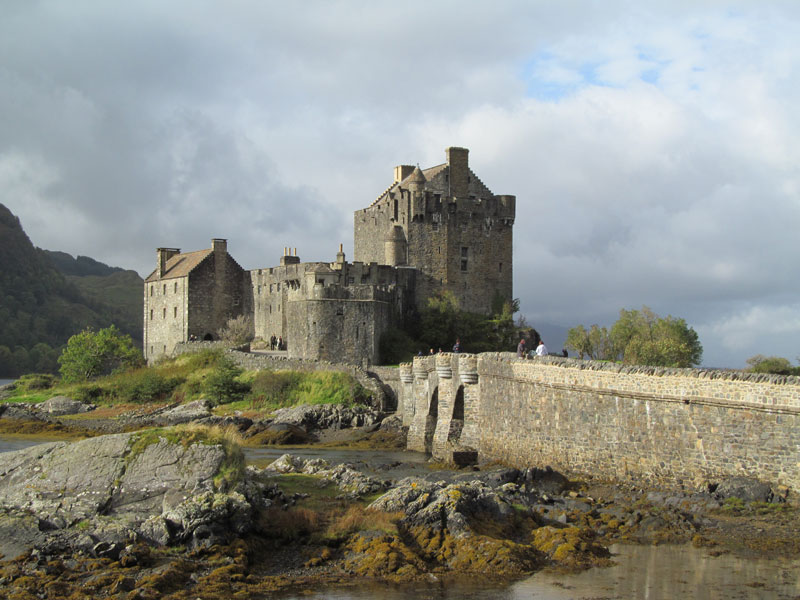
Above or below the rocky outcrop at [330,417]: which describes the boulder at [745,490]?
below

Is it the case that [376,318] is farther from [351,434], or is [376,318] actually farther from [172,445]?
[172,445]

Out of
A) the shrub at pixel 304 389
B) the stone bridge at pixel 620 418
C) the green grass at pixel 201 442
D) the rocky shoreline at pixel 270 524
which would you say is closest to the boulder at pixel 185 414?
the shrub at pixel 304 389

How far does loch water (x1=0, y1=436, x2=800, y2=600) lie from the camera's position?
17422 mm

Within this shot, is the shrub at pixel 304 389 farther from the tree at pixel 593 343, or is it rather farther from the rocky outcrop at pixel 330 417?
the tree at pixel 593 343

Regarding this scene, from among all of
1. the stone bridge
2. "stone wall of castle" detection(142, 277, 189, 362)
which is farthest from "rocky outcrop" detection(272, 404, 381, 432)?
"stone wall of castle" detection(142, 277, 189, 362)

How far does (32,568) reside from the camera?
18.0 metres

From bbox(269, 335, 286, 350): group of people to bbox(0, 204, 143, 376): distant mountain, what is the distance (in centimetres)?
7117

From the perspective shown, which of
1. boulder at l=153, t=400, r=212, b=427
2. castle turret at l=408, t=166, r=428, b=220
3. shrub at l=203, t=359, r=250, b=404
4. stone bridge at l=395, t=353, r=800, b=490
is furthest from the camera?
castle turret at l=408, t=166, r=428, b=220

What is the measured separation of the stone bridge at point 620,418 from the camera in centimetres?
2245

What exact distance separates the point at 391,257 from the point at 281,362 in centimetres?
1134

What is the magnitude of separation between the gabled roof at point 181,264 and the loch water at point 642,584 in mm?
52323

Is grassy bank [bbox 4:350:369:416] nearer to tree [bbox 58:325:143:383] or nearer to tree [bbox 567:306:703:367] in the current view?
tree [bbox 58:325:143:383]

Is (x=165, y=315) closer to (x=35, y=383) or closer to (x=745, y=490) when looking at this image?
(x=35, y=383)

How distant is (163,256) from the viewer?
73.4 meters
